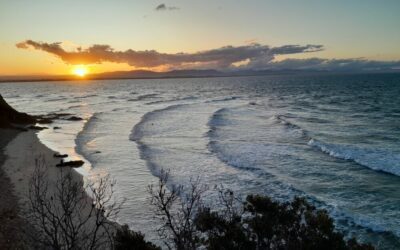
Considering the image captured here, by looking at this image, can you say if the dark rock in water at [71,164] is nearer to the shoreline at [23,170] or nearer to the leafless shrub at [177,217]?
the shoreline at [23,170]

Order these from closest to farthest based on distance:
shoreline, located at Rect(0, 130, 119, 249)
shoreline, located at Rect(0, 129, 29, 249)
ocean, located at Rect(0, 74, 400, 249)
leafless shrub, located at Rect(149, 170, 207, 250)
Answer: leafless shrub, located at Rect(149, 170, 207, 250)
shoreline, located at Rect(0, 129, 29, 249)
shoreline, located at Rect(0, 130, 119, 249)
ocean, located at Rect(0, 74, 400, 249)

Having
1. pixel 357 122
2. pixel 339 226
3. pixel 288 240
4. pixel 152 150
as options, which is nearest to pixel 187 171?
pixel 152 150

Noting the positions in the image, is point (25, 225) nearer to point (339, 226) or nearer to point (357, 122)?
point (339, 226)

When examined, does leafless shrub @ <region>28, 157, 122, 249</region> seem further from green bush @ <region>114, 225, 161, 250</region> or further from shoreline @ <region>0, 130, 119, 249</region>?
green bush @ <region>114, 225, 161, 250</region>

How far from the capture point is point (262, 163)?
1157 inches

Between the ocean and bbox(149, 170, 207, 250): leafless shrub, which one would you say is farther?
the ocean

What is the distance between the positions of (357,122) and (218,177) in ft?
105

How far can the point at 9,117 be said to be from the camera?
50.8m

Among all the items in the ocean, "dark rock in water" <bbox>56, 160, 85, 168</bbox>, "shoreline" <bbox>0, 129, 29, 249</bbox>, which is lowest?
the ocean

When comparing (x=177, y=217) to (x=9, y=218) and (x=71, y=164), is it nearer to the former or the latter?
(x=9, y=218)

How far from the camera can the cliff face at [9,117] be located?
4806 centimetres

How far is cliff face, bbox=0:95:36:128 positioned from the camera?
158 ft

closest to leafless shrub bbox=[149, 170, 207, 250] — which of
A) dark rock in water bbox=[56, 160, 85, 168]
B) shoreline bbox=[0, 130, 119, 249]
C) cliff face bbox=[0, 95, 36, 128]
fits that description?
shoreline bbox=[0, 130, 119, 249]

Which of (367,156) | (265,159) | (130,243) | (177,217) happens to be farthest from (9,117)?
(130,243)
